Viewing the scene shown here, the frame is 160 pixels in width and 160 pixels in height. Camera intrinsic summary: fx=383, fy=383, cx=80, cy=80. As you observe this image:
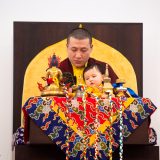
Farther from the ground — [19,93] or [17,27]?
[17,27]

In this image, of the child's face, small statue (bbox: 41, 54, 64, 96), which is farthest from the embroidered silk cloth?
the child's face

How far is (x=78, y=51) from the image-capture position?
56.8 inches

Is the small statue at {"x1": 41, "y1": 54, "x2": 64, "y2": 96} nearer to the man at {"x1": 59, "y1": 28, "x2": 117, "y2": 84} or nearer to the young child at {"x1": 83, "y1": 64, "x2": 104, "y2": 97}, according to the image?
the young child at {"x1": 83, "y1": 64, "x2": 104, "y2": 97}

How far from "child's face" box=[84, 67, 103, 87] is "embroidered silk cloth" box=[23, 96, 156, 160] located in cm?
20

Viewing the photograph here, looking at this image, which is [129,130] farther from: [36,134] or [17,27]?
[17,27]

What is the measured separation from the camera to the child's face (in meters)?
1.29

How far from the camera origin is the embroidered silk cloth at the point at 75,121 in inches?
42.4

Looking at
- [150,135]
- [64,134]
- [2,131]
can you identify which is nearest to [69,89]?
[64,134]

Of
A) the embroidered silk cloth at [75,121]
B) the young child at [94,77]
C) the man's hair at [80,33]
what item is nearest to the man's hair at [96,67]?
the young child at [94,77]

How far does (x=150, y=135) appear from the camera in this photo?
1.20 meters

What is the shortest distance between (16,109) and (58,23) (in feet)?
1.21

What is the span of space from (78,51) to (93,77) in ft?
0.58
